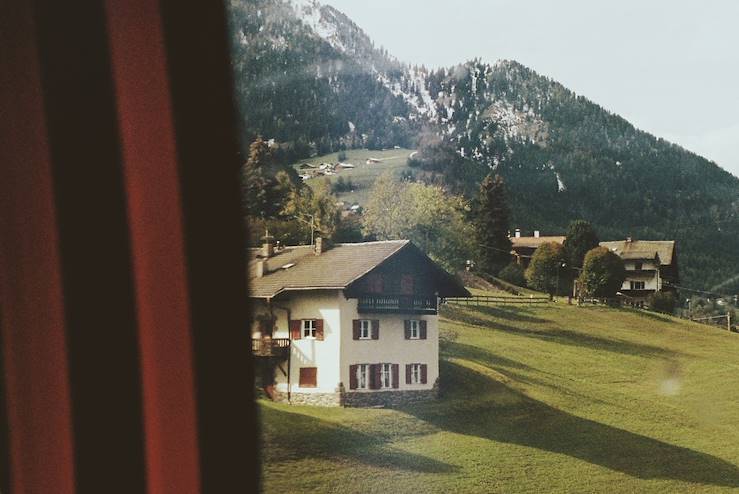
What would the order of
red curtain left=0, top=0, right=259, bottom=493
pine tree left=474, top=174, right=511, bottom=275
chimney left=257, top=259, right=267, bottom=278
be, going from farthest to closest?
pine tree left=474, top=174, right=511, bottom=275 < chimney left=257, top=259, right=267, bottom=278 < red curtain left=0, top=0, right=259, bottom=493

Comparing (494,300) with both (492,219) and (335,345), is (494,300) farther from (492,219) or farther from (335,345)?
(335,345)

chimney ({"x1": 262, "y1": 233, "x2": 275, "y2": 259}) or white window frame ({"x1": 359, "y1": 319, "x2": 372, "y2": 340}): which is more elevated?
chimney ({"x1": 262, "y1": 233, "x2": 275, "y2": 259})

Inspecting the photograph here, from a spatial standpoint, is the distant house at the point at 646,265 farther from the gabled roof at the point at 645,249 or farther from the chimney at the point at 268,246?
the chimney at the point at 268,246

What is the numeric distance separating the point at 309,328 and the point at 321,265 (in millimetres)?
194

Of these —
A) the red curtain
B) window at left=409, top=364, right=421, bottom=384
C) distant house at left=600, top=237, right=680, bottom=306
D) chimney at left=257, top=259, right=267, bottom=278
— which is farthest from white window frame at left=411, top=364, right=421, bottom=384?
the red curtain

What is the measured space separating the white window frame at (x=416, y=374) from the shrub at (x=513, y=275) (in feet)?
1.29

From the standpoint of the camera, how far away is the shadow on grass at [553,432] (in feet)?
8.89

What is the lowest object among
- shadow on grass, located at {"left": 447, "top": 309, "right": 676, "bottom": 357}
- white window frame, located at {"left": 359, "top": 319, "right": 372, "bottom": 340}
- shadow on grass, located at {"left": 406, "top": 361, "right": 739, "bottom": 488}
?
shadow on grass, located at {"left": 406, "top": 361, "right": 739, "bottom": 488}

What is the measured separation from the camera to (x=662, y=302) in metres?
2.82

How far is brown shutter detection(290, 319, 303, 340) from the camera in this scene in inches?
102

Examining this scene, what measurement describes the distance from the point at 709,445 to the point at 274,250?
1465 millimetres

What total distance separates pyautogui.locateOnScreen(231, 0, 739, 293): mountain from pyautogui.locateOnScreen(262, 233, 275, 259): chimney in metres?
0.27

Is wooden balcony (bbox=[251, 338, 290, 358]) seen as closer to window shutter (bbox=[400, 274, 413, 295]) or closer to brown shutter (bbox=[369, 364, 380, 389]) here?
brown shutter (bbox=[369, 364, 380, 389])

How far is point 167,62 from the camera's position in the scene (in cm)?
206
